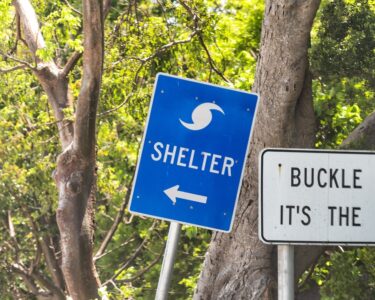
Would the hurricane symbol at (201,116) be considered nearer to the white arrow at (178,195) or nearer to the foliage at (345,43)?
the white arrow at (178,195)

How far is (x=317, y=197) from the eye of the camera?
A: 409 centimetres

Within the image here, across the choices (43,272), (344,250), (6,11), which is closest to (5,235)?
(43,272)

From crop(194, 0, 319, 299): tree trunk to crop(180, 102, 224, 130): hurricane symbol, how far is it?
153 inches

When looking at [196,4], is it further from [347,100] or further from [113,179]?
[113,179]

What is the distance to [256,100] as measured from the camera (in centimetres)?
450

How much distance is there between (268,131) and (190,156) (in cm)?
417

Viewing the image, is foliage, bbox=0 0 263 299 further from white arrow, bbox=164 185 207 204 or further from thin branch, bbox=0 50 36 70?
white arrow, bbox=164 185 207 204

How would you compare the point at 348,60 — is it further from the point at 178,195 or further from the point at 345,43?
the point at 178,195

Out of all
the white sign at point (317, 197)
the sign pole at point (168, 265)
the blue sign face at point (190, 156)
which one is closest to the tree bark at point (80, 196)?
the blue sign face at point (190, 156)

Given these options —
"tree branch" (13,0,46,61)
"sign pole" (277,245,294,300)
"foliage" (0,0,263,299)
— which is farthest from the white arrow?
"tree branch" (13,0,46,61)

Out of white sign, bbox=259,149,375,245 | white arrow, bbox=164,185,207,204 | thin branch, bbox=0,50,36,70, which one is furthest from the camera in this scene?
thin branch, bbox=0,50,36,70

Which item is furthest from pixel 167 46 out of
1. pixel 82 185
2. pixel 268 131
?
pixel 268 131

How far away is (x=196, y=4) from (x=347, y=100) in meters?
2.56

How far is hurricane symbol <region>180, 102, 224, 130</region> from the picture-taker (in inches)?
173
